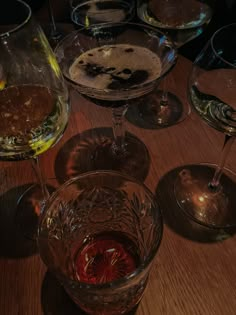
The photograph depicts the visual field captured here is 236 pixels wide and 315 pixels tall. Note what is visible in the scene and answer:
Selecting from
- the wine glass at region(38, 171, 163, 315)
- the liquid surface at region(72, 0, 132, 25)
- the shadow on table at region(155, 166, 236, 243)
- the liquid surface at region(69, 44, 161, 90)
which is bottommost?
the shadow on table at region(155, 166, 236, 243)

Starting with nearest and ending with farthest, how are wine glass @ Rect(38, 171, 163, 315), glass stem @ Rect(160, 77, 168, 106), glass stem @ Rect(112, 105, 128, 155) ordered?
wine glass @ Rect(38, 171, 163, 315) → glass stem @ Rect(112, 105, 128, 155) → glass stem @ Rect(160, 77, 168, 106)

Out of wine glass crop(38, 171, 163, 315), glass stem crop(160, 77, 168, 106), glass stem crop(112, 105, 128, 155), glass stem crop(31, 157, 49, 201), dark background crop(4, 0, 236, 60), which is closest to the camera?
wine glass crop(38, 171, 163, 315)

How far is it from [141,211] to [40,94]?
22 cm

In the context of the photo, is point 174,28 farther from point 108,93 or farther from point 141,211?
point 141,211

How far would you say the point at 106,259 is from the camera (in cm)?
49

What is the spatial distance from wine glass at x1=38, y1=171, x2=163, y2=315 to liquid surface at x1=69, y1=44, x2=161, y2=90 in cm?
17

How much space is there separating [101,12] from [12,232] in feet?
1.80

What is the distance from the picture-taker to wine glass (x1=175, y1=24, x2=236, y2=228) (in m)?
0.50

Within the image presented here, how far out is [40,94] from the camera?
506mm

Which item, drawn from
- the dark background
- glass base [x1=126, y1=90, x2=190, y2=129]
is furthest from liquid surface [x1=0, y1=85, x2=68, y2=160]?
the dark background

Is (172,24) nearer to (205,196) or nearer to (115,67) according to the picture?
(115,67)

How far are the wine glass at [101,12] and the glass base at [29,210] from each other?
1.39 feet

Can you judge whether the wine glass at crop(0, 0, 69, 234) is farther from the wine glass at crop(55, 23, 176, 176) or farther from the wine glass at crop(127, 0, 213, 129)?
the wine glass at crop(127, 0, 213, 129)

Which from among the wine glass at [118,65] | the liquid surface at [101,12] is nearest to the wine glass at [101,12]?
the liquid surface at [101,12]
